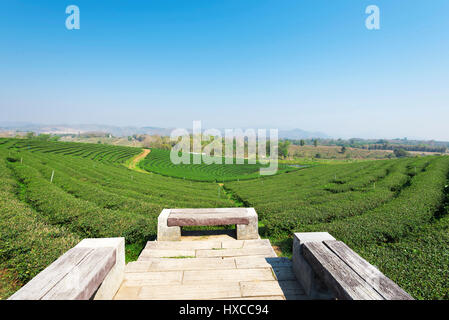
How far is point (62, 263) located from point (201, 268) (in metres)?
1.99

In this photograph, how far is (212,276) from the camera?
3.15 m

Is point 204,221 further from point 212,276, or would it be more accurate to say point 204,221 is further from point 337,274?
point 337,274

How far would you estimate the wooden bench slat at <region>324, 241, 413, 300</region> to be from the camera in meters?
1.78

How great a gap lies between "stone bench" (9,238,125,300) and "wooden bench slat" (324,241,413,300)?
280 cm

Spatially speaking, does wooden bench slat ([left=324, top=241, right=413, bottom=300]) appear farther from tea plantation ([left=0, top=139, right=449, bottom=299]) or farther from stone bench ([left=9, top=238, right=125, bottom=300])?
stone bench ([left=9, top=238, right=125, bottom=300])

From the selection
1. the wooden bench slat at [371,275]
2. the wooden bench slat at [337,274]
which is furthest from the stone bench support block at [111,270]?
the wooden bench slat at [371,275]

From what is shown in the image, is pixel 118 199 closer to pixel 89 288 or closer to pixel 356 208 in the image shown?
pixel 89 288

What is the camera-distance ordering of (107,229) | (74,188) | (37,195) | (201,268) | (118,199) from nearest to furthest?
(201,268)
(107,229)
(37,195)
(118,199)
(74,188)

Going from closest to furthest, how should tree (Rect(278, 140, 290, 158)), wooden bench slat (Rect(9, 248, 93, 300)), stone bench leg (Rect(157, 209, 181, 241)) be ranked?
wooden bench slat (Rect(9, 248, 93, 300)), stone bench leg (Rect(157, 209, 181, 241)), tree (Rect(278, 140, 290, 158))

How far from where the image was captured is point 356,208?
1055 cm

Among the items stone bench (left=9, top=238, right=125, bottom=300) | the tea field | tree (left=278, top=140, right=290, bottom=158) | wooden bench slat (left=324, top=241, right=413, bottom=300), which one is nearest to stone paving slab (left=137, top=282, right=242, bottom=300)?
stone bench (left=9, top=238, right=125, bottom=300)

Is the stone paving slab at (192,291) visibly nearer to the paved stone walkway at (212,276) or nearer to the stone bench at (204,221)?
the paved stone walkway at (212,276)

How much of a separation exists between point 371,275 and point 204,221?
3.41 meters
